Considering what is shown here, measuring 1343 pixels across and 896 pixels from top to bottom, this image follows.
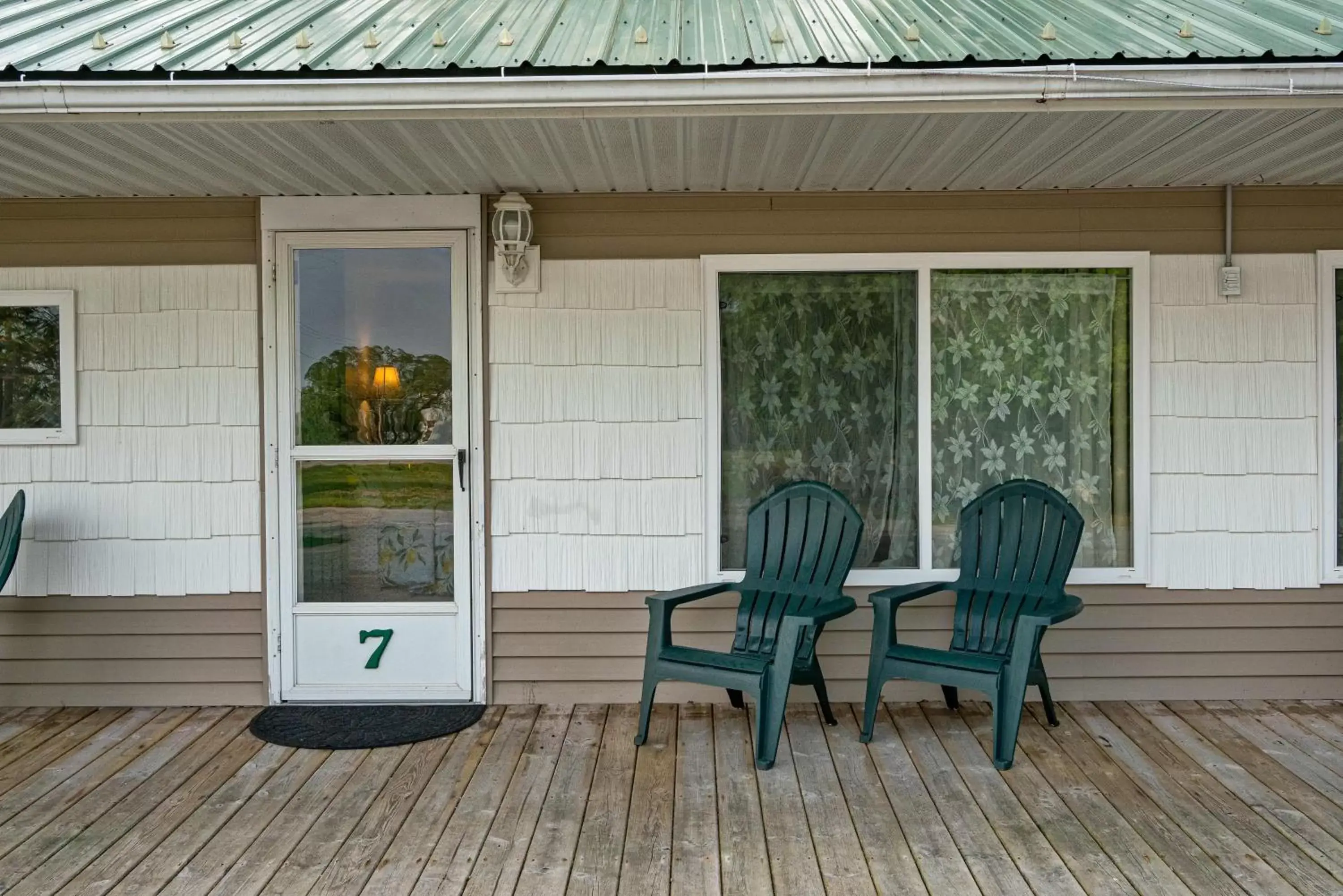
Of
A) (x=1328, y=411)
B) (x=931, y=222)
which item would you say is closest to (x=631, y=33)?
(x=931, y=222)

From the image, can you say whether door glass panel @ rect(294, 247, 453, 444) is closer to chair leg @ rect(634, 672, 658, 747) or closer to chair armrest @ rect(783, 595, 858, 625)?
chair leg @ rect(634, 672, 658, 747)

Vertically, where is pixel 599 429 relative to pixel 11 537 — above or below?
above

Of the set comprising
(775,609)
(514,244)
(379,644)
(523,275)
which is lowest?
(379,644)

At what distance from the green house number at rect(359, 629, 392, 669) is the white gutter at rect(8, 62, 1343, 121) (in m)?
2.13

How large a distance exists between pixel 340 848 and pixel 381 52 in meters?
2.21

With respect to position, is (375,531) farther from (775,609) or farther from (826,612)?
(826,612)

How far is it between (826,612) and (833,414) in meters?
0.92

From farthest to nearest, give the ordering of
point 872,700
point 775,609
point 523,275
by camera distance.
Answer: point 523,275 < point 775,609 < point 872,700

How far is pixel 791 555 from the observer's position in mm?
3828

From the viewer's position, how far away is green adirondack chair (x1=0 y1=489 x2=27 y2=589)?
368 centimetres

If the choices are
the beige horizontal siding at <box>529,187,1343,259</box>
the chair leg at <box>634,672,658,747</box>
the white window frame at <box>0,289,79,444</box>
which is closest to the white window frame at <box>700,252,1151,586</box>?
the beige horizontal siding at <box>529,187,1343,259</box>

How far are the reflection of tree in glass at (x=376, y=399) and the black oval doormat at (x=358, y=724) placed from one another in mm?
1064

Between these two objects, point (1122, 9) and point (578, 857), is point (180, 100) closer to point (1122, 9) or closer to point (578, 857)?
point (578, 857)

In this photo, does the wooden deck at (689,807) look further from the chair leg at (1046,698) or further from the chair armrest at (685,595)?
the chair armrest at (685,595)
